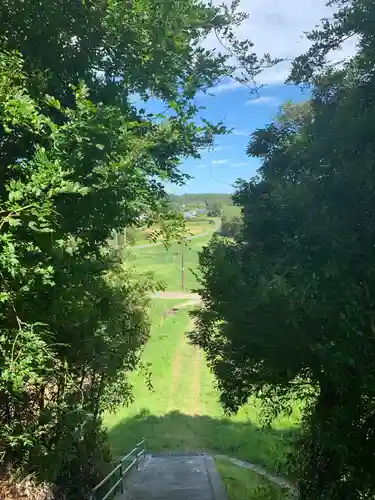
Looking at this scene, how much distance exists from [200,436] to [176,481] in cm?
579

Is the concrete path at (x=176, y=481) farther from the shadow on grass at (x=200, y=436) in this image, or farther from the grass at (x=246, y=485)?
the shadow on grass at (x=200, y=436)

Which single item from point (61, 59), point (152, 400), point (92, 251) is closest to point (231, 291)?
point (92, 251)

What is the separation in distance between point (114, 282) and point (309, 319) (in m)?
4.95

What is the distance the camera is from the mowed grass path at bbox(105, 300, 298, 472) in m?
14.1

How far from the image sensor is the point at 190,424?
16.8 meters

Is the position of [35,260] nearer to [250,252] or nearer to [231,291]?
[231,291]

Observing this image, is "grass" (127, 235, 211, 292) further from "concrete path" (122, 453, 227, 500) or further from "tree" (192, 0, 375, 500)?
"tree" (192, 0, 375, 500)

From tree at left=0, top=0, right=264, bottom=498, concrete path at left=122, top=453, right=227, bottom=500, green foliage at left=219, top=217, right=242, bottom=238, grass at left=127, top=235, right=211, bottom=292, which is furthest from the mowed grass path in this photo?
grass at left=127, top=235, right=211, bottom=292

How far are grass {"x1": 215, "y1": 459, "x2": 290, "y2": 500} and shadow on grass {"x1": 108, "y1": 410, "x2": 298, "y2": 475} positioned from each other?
912 mm

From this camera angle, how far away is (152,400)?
1894cm

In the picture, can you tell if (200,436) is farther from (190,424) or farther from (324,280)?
(324,280)

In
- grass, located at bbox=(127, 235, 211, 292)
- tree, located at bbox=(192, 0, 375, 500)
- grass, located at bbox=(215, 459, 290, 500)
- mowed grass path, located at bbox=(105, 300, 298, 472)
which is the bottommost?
mowed grass path, located at bbox=(105, 300, 298, 472)

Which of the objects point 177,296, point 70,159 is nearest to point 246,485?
point 70,159

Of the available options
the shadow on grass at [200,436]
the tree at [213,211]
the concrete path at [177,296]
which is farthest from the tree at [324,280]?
the concrete path at [177,296]
